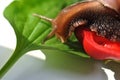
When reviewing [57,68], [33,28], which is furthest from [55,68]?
[33,28]

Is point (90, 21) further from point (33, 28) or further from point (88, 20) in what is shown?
point (33, 28)

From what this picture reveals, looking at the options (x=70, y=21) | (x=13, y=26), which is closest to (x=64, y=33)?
(x=70, y=21)

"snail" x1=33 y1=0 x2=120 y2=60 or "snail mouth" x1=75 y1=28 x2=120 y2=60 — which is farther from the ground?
"snail" x1=33 y1=0 x2=120 y2=60

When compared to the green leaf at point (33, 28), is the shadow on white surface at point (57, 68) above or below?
below

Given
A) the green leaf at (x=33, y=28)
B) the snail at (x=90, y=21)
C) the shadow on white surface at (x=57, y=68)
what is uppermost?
the snail at (x=90, y=21)

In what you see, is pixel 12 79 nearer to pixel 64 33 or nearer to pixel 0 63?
pixel 0 63

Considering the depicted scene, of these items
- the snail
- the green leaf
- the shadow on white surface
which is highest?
the snail
